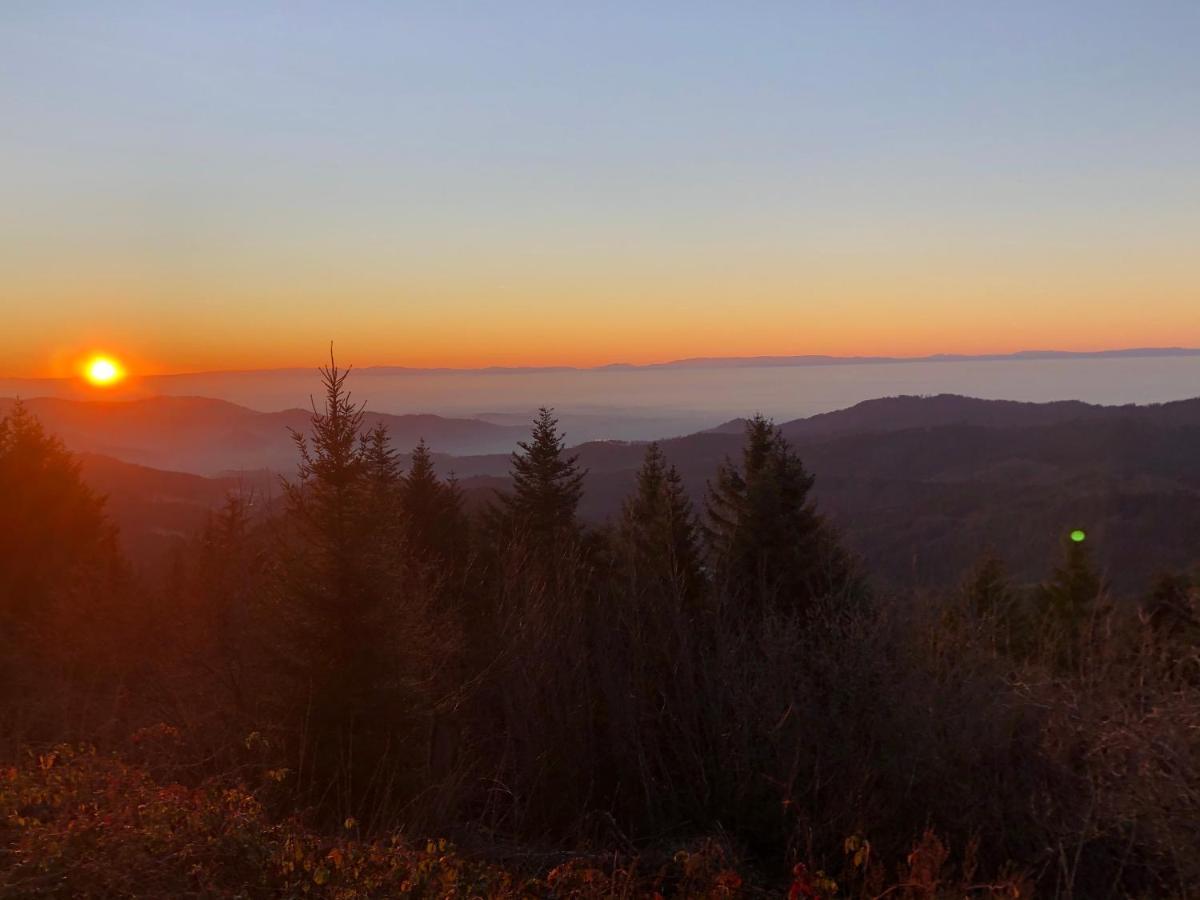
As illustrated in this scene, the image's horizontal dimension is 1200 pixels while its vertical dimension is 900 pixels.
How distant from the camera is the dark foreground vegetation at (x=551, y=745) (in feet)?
19.5

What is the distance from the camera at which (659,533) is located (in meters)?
20.8

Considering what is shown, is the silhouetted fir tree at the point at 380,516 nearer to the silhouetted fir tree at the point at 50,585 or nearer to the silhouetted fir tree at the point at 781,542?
the silhouetted fir tree at the point at 50,585

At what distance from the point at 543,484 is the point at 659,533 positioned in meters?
5.54

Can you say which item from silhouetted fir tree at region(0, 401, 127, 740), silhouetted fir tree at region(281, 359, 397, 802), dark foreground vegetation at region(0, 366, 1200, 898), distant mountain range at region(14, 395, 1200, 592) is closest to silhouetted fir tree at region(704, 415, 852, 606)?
dark foreground vegetation at region(0, 366, 1200, 898)

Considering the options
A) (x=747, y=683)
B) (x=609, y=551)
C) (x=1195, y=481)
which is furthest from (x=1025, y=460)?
(x=747, y=683)

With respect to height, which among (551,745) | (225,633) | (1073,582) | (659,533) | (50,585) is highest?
(225,633)

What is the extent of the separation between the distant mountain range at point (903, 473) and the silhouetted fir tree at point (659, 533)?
36.7 metres

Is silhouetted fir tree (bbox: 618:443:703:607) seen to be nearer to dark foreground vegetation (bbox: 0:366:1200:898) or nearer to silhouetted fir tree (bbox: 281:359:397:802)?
dark foreground vegetation (bbox: 0:366:1200:898)

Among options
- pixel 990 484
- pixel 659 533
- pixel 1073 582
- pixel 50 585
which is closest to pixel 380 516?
pixel 659 533

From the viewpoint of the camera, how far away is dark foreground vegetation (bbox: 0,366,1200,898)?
5.93 meters

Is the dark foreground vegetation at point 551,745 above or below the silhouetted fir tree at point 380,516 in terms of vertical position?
below

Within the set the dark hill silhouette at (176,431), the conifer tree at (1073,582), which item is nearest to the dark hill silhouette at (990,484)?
the conifer tree at (1073,582)

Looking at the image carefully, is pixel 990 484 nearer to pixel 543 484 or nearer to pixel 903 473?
pixel 903 473

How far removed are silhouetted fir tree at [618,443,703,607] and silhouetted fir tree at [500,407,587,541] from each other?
211 centimetres
